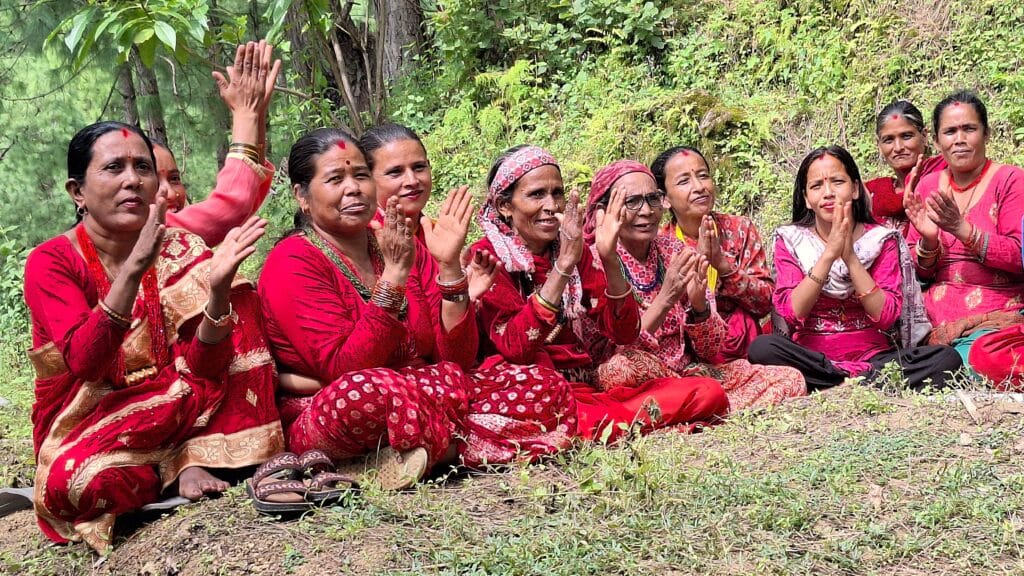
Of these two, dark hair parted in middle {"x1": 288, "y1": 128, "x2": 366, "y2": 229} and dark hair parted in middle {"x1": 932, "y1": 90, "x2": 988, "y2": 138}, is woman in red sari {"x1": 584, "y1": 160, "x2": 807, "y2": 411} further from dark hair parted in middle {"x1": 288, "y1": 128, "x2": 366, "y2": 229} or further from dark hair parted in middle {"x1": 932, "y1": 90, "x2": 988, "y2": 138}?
dark hair parted in middle {"x1": 932, "y1": 90, "x2": 988, "y2": 138}

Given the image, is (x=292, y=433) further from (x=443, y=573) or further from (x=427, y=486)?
(x=443, y=573)

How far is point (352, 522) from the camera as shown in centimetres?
344

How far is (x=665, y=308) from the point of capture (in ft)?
15.3

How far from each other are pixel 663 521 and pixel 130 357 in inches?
85.7

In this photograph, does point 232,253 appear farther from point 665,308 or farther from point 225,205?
point 665,308

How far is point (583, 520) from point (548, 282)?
1.24 m

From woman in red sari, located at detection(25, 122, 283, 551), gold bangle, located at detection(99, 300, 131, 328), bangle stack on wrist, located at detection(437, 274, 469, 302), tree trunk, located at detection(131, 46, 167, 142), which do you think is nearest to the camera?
gold bangle, located at detection(99, 300, 131, 328)

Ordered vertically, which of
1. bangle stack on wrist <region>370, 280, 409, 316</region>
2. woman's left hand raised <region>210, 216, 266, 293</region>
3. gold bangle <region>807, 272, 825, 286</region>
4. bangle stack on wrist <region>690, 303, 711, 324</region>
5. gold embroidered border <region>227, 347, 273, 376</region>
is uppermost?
woman's left hand raised <region>210, 216, 266, 293</region>

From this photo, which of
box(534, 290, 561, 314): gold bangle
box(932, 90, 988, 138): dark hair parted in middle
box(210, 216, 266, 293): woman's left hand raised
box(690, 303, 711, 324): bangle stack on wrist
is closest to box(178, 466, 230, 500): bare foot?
box(210, 216, 266, 293): woman's left hand raised

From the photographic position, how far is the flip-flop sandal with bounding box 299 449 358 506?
3643 millimetres

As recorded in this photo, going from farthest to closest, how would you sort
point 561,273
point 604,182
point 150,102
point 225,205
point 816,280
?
point 150,102 < point 816,280 < point 604,182 < point 225,205 < point 561,273

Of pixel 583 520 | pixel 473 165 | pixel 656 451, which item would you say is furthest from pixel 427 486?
pixel 473 165

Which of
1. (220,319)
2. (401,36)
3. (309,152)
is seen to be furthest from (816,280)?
(401,36)

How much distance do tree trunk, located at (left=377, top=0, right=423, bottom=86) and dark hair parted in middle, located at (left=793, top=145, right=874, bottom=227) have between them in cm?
715
